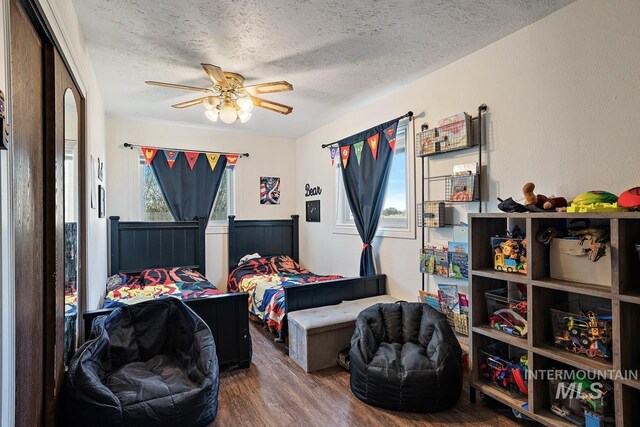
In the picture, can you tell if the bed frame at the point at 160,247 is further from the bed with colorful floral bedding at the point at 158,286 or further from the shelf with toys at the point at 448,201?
the shelf with toys at the point at 448,201

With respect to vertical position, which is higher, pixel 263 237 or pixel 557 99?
pixel 557 99

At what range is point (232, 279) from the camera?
4.43 m

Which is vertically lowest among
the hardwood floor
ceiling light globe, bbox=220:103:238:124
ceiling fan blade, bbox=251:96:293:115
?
the hardwood floor

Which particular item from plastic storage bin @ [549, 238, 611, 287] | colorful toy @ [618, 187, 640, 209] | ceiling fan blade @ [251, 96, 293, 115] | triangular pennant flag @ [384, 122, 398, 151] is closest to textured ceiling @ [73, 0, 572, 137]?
ceiling fan blade @ [251, 96, 293, 115]

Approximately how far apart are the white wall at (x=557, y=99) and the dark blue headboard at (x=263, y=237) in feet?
7.86

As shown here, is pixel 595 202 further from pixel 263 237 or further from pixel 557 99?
pixel 263 237

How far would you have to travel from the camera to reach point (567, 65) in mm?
1972

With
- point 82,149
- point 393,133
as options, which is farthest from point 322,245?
point 82,149

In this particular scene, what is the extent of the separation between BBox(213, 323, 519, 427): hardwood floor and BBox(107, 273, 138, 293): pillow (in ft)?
5.79

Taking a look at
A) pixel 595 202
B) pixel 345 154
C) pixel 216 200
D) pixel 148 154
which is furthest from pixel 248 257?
pixel 595 202

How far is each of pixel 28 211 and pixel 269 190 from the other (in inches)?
146

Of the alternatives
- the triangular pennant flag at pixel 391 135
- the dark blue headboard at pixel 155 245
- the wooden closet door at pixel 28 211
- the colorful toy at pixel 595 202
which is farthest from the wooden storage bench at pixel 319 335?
the dark blue headboard at pixel 155 245

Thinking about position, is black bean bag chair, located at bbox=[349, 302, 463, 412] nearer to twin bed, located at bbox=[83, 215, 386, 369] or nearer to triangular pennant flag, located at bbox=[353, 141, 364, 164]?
twin bed, located at bbox=[83, 215, 386, 369]

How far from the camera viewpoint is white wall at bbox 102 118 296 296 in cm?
408
